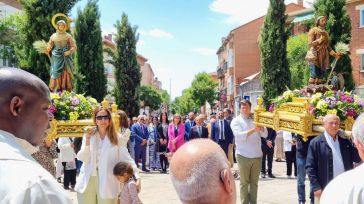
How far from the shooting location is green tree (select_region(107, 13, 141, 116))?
92.9ft

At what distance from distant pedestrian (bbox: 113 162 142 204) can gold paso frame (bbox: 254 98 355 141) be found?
3021mm

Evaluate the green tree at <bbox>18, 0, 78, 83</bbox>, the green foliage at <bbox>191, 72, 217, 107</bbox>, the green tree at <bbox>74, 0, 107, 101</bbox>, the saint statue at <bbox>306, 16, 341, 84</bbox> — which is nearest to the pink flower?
the saint statue at <bbox>306, 16, 341, 84</bbox>

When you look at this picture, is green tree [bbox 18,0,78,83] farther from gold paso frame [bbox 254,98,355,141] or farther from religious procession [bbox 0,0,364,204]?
gold paso frame [bbox 254,98,355,141]

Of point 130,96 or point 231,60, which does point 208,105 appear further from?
point 130,96

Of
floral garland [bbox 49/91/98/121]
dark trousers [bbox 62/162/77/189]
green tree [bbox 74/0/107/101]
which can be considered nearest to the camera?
floral garland [bbox 49/91/98/121]

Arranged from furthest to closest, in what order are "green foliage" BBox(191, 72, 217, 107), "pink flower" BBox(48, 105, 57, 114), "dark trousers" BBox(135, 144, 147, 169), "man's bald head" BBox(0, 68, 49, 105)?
"green foliage" BBox(191, 72, 217, 107) < "dark trousers" BBox(135, 144, 147, 169) < "pink flower" BBox(48, 105, 57, 114) < "man's bald head" BBox(0, 68, 49, 105)

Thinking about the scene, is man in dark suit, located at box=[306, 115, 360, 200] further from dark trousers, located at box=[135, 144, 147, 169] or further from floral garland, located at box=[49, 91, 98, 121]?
dark trousers, located at box=[135, 144, 147, 169]

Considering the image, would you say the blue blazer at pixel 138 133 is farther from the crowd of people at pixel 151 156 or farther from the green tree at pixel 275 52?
the green tree at pixel 275 52

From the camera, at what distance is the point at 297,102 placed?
7988mm

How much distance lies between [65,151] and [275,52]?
765 inches

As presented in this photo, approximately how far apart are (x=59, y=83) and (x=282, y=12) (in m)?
20.8

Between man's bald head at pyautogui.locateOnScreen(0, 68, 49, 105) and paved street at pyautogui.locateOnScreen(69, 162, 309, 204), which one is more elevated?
man's bald head at pyautogui.locateOnScreen(0, 68, 49, 105)

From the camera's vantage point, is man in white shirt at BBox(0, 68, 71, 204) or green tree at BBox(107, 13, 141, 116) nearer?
man in white shirt at BBox(0, 68, 71, 204)

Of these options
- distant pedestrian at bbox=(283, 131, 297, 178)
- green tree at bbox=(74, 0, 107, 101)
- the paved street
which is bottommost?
the paved street
